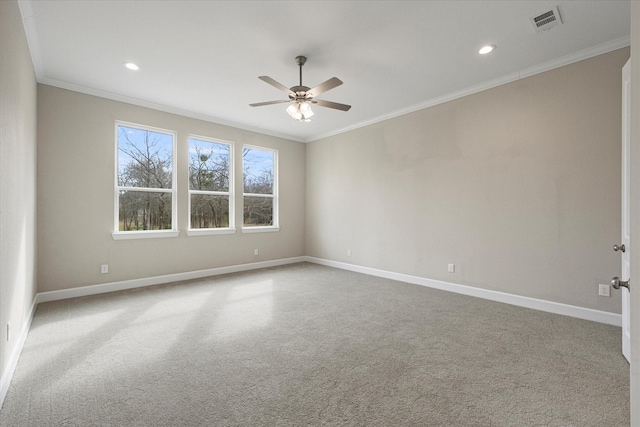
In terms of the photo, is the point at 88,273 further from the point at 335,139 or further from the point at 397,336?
the point at 335,139

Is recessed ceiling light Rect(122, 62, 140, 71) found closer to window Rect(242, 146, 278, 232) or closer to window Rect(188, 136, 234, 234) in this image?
window Rect(188, 136, 234, 234)

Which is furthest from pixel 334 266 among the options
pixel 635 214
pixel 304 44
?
pixel 635 214

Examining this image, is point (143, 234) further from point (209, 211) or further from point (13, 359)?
point (13, 359)

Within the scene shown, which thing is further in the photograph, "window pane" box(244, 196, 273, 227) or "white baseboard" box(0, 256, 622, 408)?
"window pane" box(244, 196, 273, 227)

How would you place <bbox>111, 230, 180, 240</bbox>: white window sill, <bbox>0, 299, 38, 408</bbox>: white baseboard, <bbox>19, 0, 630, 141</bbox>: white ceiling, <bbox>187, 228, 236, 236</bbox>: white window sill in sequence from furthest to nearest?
<bbox>187, 228, 236, 236</bbox>: white window sill < <bbox>111, 230, 180, 240</bbox>: white window sill < <bbox>19, 0, 630, 141</bbox>: white ceiling < <bbox>0, 299, 38, 408</bbox>: white baseboard

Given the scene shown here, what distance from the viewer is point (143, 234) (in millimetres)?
4562

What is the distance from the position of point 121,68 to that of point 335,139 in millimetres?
3727

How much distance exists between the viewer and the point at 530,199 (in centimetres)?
Result: 361

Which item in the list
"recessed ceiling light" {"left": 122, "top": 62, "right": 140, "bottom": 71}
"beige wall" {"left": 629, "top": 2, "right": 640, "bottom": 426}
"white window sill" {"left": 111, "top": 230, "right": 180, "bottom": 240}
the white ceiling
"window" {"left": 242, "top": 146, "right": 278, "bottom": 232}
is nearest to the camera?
"beige wall" {"left": 629, "top": 2, "right": 640, "bottom": 426}

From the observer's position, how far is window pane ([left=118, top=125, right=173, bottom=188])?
450cm

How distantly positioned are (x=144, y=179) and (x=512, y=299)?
18.0ft

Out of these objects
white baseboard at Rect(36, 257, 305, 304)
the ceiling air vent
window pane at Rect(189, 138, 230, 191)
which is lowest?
white baseboard at Rect(36, 257, 305, 304)

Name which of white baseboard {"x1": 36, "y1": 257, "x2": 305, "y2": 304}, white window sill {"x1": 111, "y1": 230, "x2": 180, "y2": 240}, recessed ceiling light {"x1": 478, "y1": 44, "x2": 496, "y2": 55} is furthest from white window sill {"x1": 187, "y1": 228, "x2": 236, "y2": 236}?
recessed ceiling light {"x1": 478, "y1": 44, "x2": 496, "y2": 55}

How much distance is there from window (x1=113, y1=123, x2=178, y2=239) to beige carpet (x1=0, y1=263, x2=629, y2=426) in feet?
4.29
